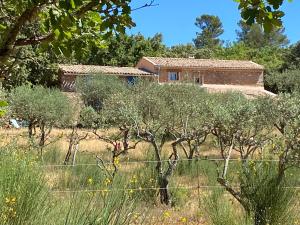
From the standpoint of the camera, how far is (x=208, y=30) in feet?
257

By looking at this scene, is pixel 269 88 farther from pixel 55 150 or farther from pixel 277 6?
pixel 277 6

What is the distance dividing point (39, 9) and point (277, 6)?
75 centimetres

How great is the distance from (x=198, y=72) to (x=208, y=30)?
4299 cm

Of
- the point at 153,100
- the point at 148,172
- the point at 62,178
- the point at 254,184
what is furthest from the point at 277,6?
the point at 153,100

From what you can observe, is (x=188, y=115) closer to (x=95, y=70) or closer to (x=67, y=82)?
(x=95, y=70)

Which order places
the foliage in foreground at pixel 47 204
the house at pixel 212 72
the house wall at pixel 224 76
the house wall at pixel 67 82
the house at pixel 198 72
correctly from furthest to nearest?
the house wall at pixel 224 76 < the house at pixel 212 72 < the house at pixel 198 72 < the house wall at pixel 67 82 < the foliage in foreground at pixel 47 204

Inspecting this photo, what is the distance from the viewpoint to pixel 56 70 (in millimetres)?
32156

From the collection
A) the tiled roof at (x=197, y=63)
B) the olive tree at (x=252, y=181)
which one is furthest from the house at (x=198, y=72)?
the olive tree at (x=252, y=181)

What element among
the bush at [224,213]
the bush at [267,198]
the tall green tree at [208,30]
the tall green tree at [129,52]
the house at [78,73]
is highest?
the tall green tree at [208,30]

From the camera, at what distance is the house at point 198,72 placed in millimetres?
34062

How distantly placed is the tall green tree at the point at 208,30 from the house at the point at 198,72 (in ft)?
121

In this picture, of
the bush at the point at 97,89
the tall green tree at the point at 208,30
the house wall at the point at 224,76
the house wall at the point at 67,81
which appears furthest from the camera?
the tall green tree at the point at 208,30

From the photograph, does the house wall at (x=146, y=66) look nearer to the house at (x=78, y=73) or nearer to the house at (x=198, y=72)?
the house at (x=198, y=72)

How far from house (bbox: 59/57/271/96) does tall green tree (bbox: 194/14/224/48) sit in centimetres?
3681
